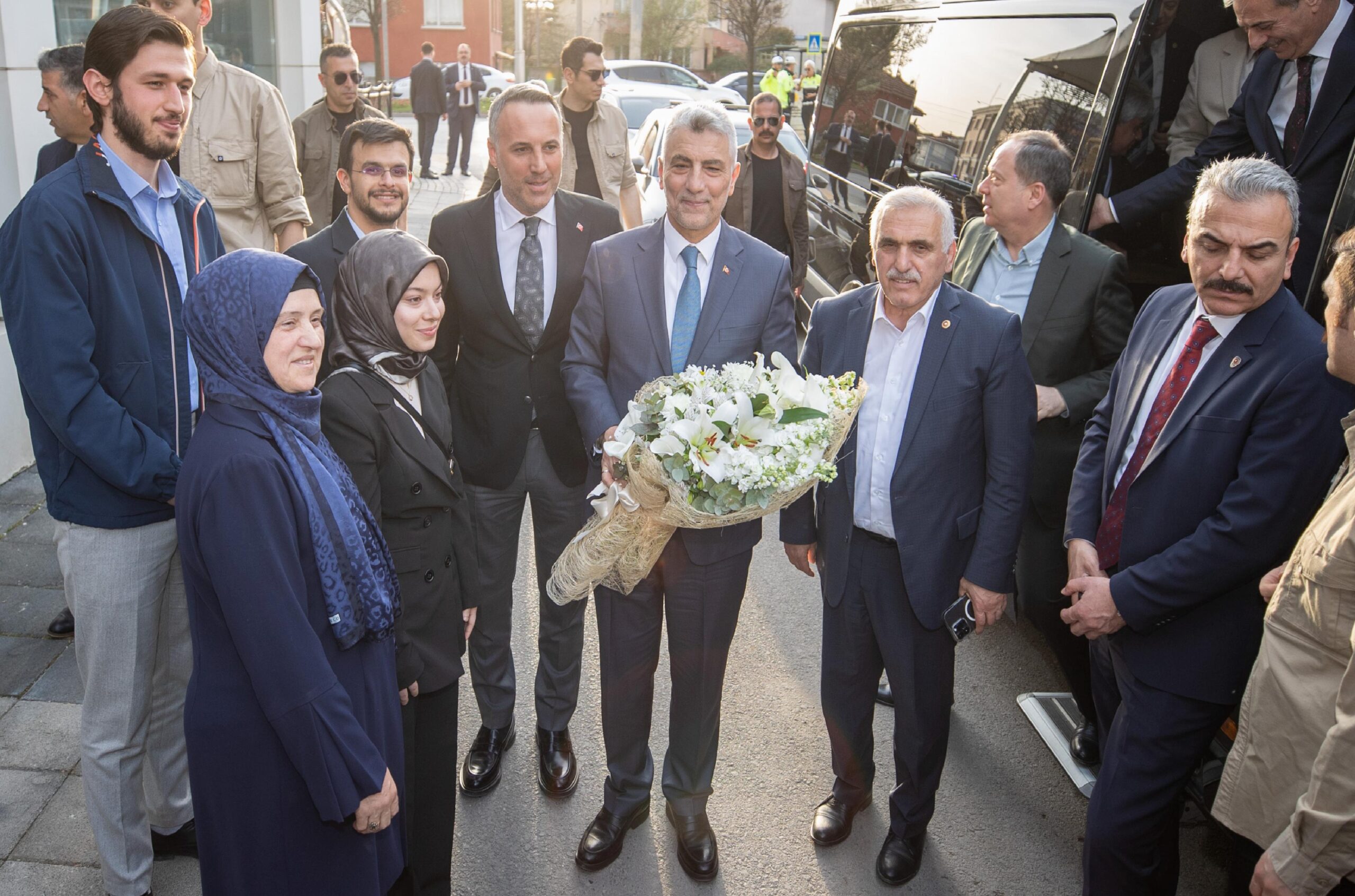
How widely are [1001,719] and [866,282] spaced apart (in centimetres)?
296

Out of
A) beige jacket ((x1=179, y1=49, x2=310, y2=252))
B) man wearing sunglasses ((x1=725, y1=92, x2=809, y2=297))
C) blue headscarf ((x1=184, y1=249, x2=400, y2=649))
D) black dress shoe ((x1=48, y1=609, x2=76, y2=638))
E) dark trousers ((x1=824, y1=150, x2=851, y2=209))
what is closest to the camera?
blue headscarf ((x1=184, y1=249, x2=400, y2=649))

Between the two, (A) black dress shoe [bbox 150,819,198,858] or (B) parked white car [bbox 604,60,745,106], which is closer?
(A) black dress shoe [bbox 150,819,198,858]

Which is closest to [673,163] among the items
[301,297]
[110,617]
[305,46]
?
[301,297]

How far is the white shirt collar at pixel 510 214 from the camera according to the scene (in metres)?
3.83

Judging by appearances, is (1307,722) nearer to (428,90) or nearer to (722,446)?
(722,446)

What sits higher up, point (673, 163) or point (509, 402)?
point (673, 163)

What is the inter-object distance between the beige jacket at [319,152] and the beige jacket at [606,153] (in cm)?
101

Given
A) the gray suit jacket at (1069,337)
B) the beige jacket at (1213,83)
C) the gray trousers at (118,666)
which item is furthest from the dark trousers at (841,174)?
the gray trousers at (118,666)

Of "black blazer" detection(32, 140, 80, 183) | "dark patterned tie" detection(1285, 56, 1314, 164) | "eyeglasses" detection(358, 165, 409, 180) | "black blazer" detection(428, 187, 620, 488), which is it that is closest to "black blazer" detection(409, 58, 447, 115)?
"black blazer" detection(32, 140, 80, 183)

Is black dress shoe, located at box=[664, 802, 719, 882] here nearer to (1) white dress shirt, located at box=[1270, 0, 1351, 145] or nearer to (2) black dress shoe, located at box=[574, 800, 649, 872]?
(2) black dress shoe, located at box=[574, 800, 649, 872]

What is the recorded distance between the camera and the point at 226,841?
2318mm

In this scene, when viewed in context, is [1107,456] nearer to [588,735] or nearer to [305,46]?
[588,735]

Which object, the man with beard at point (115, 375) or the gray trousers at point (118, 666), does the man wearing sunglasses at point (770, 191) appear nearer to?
the man with beard at point (115, 375)

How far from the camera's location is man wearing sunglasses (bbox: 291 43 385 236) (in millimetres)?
6238
